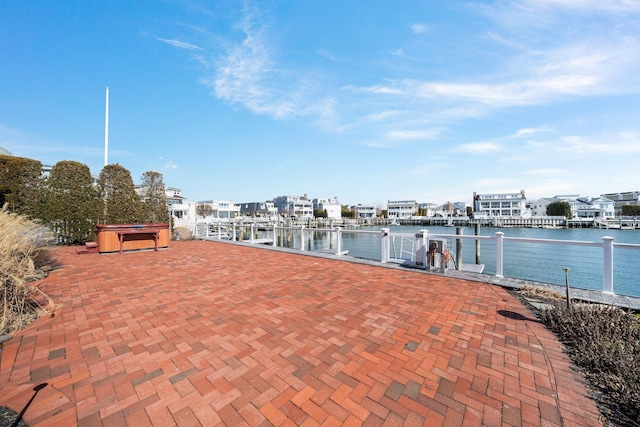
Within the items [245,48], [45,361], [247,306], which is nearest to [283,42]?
[245,48]

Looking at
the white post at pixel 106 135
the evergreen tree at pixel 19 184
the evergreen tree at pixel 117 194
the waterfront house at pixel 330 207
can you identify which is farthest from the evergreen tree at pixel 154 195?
the waterfront house at pixel 330 207

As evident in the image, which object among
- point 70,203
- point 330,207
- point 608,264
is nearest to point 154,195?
point 70,203

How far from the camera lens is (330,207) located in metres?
95.5

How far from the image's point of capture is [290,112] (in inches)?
520

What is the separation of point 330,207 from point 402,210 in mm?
26552

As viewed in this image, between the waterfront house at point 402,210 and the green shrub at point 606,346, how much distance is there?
91.4m

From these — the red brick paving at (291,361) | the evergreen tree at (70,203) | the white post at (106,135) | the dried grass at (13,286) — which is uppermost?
the white post at (106,135)

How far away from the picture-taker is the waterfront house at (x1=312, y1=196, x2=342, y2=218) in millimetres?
94688

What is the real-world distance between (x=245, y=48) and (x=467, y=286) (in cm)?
997

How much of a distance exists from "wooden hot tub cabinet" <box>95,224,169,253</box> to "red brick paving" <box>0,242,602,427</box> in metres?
4.81

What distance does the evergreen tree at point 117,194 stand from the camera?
12.1 meters

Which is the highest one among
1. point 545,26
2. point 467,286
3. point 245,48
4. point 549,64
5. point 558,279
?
point 245,48

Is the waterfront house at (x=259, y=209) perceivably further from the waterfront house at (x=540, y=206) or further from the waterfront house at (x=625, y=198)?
the waterfront house at (x=625, y=198)

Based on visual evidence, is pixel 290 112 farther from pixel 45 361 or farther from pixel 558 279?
pixel 558 279
